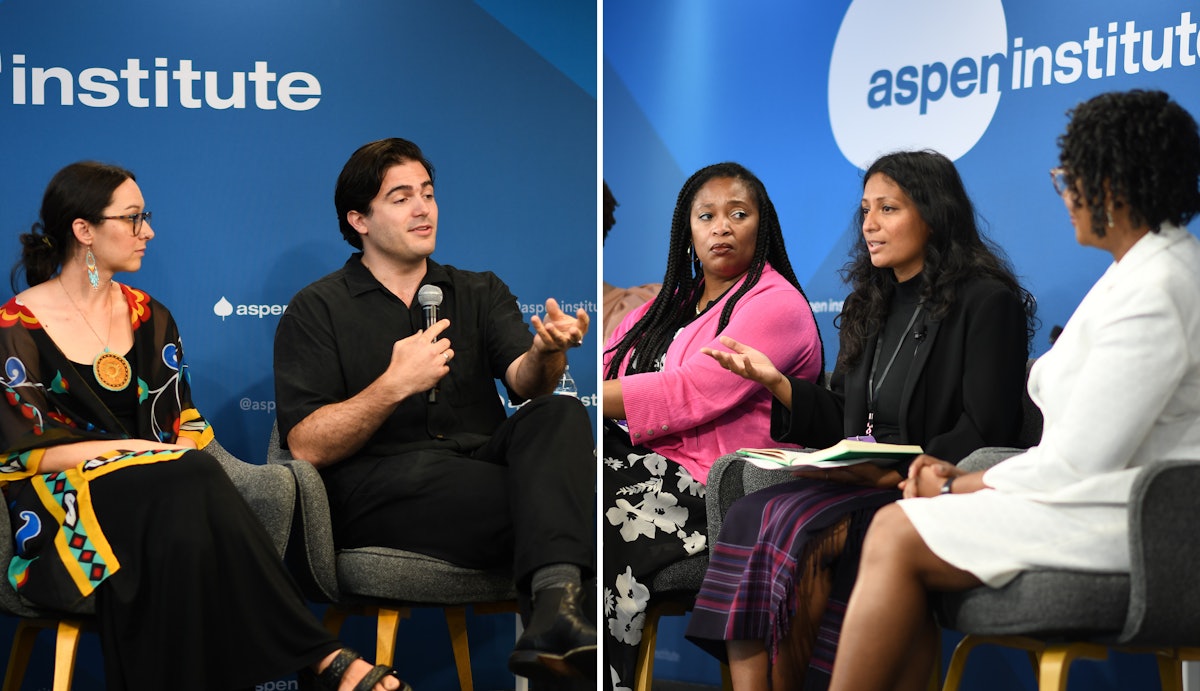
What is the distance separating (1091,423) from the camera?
2.26 metres

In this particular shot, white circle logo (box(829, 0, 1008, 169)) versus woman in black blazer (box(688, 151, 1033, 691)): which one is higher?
white circle logo (box(829, 0, 1008, 169))

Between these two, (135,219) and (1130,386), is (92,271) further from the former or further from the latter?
(1130,386)

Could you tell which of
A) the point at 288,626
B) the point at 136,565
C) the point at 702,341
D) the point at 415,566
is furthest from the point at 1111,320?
the point at 136,565

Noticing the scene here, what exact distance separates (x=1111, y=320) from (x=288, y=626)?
1922 millimetres

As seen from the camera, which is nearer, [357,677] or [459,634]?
[357,677]

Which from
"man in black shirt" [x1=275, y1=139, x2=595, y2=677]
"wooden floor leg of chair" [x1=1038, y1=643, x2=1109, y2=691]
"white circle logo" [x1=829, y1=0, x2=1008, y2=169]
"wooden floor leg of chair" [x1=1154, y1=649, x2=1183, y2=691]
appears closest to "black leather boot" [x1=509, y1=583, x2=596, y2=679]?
"man in black shirt" [x1=275, y1=139, x2=595, y2=677]

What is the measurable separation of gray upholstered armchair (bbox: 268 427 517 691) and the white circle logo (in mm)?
1970

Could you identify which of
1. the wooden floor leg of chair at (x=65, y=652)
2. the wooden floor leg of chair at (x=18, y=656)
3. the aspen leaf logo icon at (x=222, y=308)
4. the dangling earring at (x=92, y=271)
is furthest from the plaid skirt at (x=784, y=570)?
the aspen leaf logo icon at (x=222, y=308)

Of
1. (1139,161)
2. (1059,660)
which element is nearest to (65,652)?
(1059,660)

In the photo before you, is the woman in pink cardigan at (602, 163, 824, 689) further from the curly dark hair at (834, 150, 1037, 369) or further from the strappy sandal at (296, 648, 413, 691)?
the strappy sandal at (296, 648, 413, 691)

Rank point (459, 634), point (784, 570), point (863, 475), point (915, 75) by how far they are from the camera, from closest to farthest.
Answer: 1. point (784, 570)
2. point (863, 475)
3. point (459, 634)
4. point (915, 75)

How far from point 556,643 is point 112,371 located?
1.51 metres

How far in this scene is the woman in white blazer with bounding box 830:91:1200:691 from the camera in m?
2.25

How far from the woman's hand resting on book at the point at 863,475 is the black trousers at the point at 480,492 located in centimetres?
57
